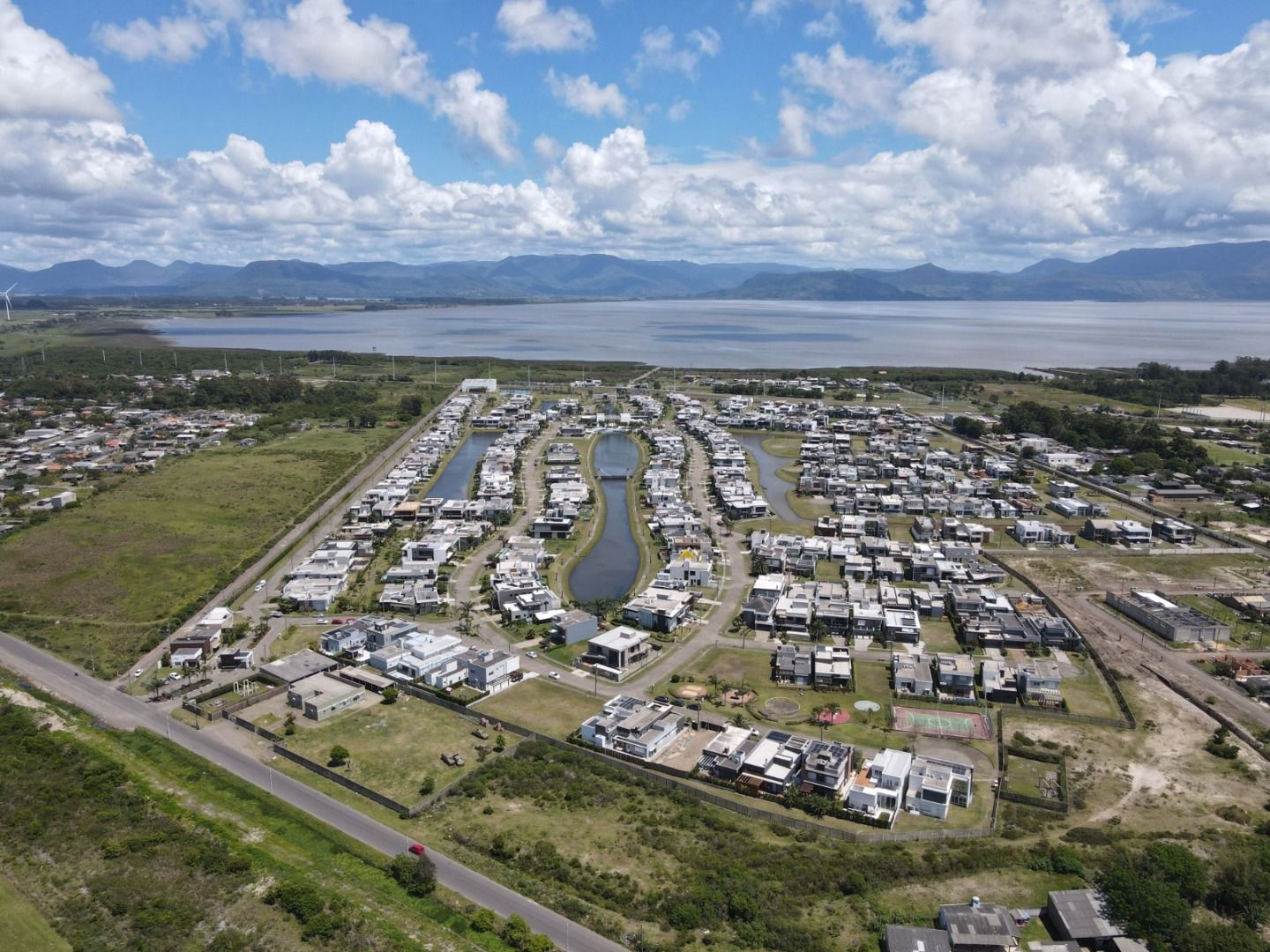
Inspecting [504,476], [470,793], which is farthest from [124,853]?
[504,476]

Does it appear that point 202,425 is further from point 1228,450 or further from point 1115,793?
point 1228,450

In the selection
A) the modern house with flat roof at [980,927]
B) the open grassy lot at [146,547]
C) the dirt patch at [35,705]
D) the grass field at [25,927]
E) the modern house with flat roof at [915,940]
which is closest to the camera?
the modern house with flat roof at [915,940]

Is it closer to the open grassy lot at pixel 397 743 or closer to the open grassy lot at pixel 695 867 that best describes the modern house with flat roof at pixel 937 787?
the open grassy lot at pixel 695 867

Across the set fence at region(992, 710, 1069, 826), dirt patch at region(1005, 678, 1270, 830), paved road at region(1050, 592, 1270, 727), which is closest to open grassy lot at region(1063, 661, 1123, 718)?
dirt patch at region(1005, 678, 1270, 830)

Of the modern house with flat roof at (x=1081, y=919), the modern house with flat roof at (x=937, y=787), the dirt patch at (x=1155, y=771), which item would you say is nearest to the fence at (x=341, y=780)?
the modern house with flat roof at (x=937, y=787)

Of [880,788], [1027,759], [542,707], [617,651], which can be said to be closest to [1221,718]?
[1027,759]

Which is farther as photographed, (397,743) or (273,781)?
(397,743)

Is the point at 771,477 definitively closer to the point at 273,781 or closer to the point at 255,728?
the point at 255,728
